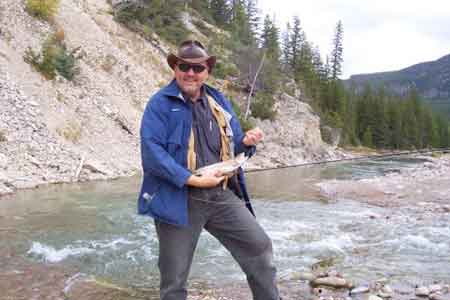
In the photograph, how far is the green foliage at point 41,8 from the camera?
2356 cm

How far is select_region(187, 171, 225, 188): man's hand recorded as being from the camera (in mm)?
3326

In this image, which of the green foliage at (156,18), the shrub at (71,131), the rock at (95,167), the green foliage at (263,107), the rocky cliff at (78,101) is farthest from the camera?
the green foliage at (263,107)

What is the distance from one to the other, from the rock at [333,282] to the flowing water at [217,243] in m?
0.43

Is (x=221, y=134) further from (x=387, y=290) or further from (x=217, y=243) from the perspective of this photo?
(x=217, y=243)

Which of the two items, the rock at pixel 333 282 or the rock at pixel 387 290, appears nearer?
the rock at pixel 387 290

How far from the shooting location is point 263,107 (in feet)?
121

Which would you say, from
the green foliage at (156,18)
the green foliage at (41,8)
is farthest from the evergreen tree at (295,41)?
the green foliage at (41,8)


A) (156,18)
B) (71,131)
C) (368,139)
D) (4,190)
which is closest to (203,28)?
(156,18)

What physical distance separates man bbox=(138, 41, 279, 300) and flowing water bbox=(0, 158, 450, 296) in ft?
8.50

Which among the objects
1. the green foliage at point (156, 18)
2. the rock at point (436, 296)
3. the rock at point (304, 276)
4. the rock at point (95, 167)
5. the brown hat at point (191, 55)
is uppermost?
the green foliage at point (156, 18)

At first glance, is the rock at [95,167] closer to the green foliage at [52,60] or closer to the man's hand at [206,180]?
the green foliage at [52,60]

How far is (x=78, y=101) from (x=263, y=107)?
727 inches

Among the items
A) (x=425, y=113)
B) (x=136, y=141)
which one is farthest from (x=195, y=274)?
(x=425, y=113)

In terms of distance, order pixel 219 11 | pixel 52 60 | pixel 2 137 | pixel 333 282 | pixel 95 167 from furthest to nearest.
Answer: pixel 219 11 → pixel 52 60 → pixel 95 167 → pixel 2 137 → pixel 333 282
